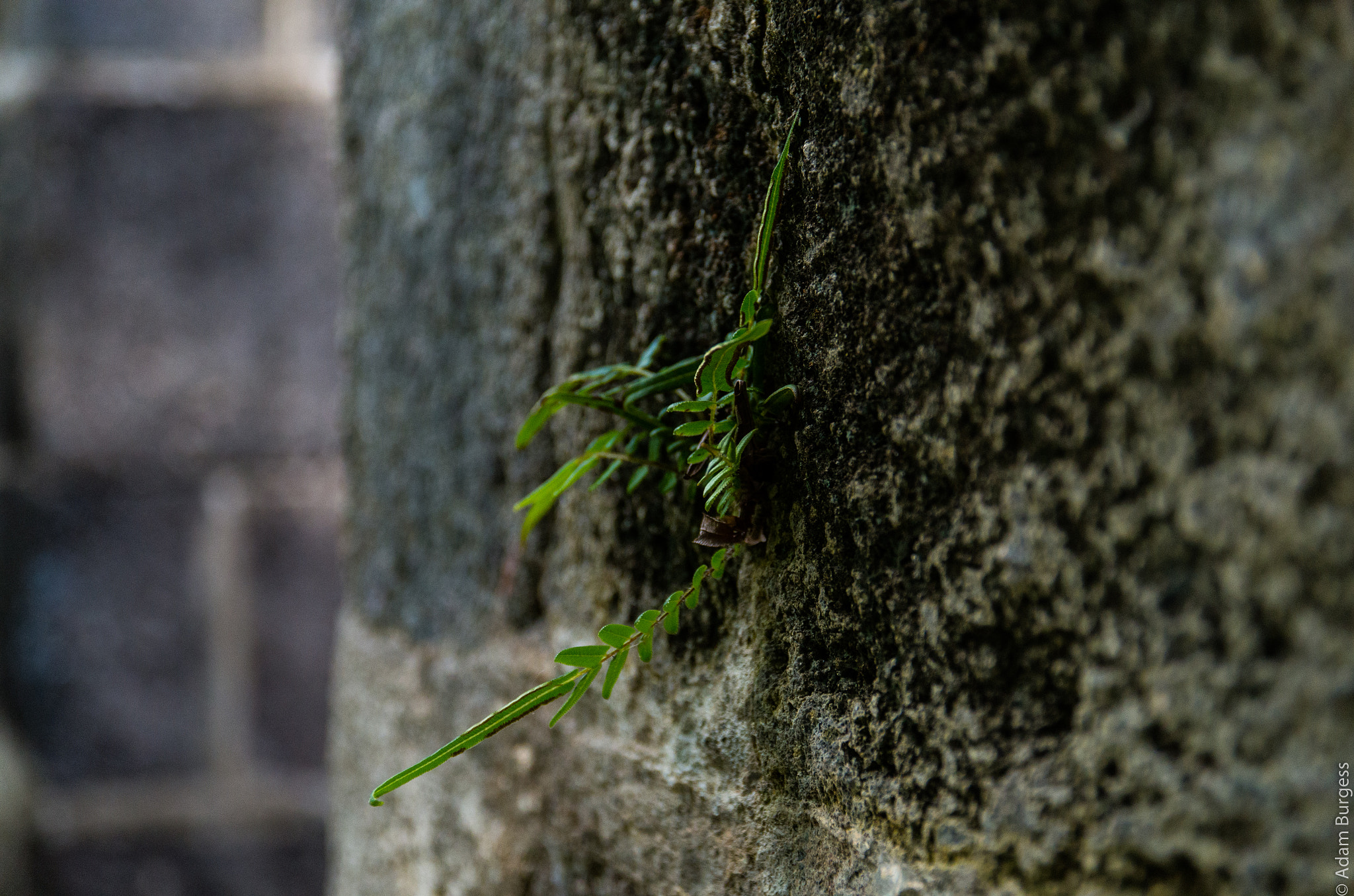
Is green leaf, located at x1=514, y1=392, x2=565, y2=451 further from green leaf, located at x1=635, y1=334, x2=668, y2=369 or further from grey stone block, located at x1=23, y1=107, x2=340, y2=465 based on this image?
grey stone block, located at x1=23, y1=107, x2=340, y2=465

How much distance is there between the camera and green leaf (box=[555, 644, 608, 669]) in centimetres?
50

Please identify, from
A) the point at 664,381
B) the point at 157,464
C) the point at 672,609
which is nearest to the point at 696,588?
→ the point at 672,609

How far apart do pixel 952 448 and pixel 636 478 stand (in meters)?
0.24

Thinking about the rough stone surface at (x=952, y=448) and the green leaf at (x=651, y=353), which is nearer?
the rough stone surface at (x=952, y=448)

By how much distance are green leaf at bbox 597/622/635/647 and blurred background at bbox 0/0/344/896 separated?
5.37 ft

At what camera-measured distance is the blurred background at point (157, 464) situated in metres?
1.93

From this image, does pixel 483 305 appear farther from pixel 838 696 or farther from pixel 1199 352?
pixel 1199 352

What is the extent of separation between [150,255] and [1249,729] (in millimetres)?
2143

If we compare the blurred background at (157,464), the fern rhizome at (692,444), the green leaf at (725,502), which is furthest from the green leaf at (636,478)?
the blurred background at (157,464)

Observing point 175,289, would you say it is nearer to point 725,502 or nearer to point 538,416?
point 538,416

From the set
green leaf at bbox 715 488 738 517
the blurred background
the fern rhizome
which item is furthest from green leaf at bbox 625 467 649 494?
the blurred background

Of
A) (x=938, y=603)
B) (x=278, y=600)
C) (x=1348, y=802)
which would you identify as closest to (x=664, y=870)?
(x=938, y=603)

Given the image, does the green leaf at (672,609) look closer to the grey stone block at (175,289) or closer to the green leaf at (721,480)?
the green leaf at (721,480)

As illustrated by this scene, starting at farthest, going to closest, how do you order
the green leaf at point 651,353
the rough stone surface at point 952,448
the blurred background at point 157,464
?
the blurred background at point 157,464
the green leaf at point 651,353
the rough stone surface at point 952,448
